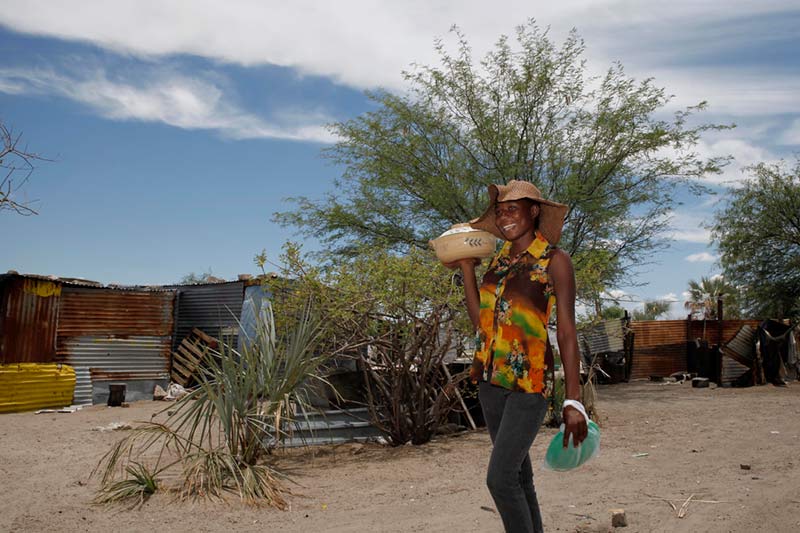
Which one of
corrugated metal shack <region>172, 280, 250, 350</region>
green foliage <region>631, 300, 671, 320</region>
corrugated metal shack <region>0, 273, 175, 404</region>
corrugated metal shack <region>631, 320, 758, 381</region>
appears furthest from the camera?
green foliage <region>631, 300, 671, 320</region>

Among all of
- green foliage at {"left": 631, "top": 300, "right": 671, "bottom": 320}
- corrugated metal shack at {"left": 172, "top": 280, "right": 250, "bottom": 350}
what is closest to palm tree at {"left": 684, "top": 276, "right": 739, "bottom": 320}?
green foliage at {"left": 631, "top": 300, "right": 671, "bottom": 320}

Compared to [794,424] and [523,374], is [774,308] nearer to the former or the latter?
[794,424]

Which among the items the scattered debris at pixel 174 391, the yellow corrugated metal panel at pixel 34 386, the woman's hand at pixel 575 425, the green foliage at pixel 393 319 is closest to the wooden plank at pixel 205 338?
the scattered debris at pixel 174 391

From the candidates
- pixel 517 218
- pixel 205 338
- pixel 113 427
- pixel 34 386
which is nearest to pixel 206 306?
pixel 205 338

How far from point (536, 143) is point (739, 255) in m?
11.1

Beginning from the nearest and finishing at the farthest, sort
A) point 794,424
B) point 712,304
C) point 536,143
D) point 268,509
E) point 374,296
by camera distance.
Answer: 1. point 268,509
2. point 374,296
3. point 794,424
4. point 536,143
5. point 712,304

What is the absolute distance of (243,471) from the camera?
5984 mm

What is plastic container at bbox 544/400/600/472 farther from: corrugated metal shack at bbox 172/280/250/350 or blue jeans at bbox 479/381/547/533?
corrugated metal shack at bbox 172/280/250/350

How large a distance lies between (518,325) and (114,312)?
14200mm

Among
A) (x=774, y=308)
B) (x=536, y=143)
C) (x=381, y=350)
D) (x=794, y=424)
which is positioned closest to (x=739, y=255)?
(x=774, y=308)

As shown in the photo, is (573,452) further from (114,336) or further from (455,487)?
(114,336)

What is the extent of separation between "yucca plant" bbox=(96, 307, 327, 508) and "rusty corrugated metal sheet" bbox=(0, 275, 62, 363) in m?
8.11

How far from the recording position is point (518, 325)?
3.07 m

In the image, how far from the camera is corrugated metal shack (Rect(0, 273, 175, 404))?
44.6 ft
